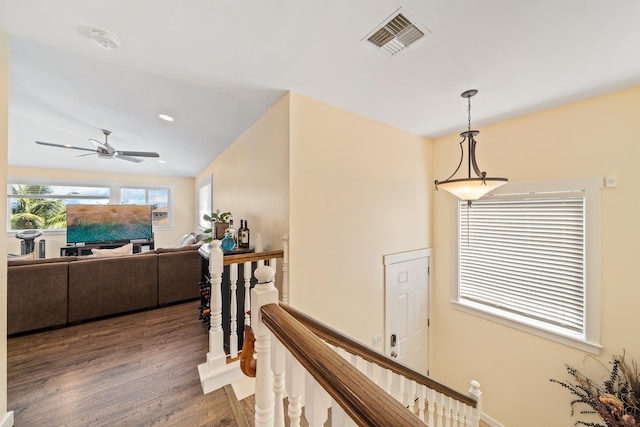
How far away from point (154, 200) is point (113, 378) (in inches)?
241

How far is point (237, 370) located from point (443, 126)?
333 centimetres

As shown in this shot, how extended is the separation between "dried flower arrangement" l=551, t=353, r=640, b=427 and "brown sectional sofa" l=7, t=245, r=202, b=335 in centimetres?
455

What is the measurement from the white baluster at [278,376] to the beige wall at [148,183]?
7268 millimetres

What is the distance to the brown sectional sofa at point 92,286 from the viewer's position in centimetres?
266

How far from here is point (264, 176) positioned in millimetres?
2547

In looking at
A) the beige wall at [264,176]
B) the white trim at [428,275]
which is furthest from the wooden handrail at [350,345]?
the white trim at [428,275]

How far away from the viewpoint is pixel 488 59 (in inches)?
65.4

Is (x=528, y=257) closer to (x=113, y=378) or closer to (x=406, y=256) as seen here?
(x=406, y=256)

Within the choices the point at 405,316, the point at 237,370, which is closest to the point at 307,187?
the point at 237,370

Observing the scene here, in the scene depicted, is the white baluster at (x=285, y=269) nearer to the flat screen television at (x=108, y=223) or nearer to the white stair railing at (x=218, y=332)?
the white stair railing at (x=218, y=332)

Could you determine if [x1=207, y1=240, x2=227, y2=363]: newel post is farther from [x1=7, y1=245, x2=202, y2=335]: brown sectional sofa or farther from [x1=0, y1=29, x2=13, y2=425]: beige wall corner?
[x1=7, y1=245, x2=202, y2=335]: brown sectional sofa

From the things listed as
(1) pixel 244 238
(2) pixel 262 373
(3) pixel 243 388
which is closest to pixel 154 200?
(1) pixel 244 238

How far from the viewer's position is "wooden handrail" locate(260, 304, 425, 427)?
0.46 metres

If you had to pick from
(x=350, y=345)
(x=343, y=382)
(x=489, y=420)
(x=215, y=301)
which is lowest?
(x=489, y=420)
